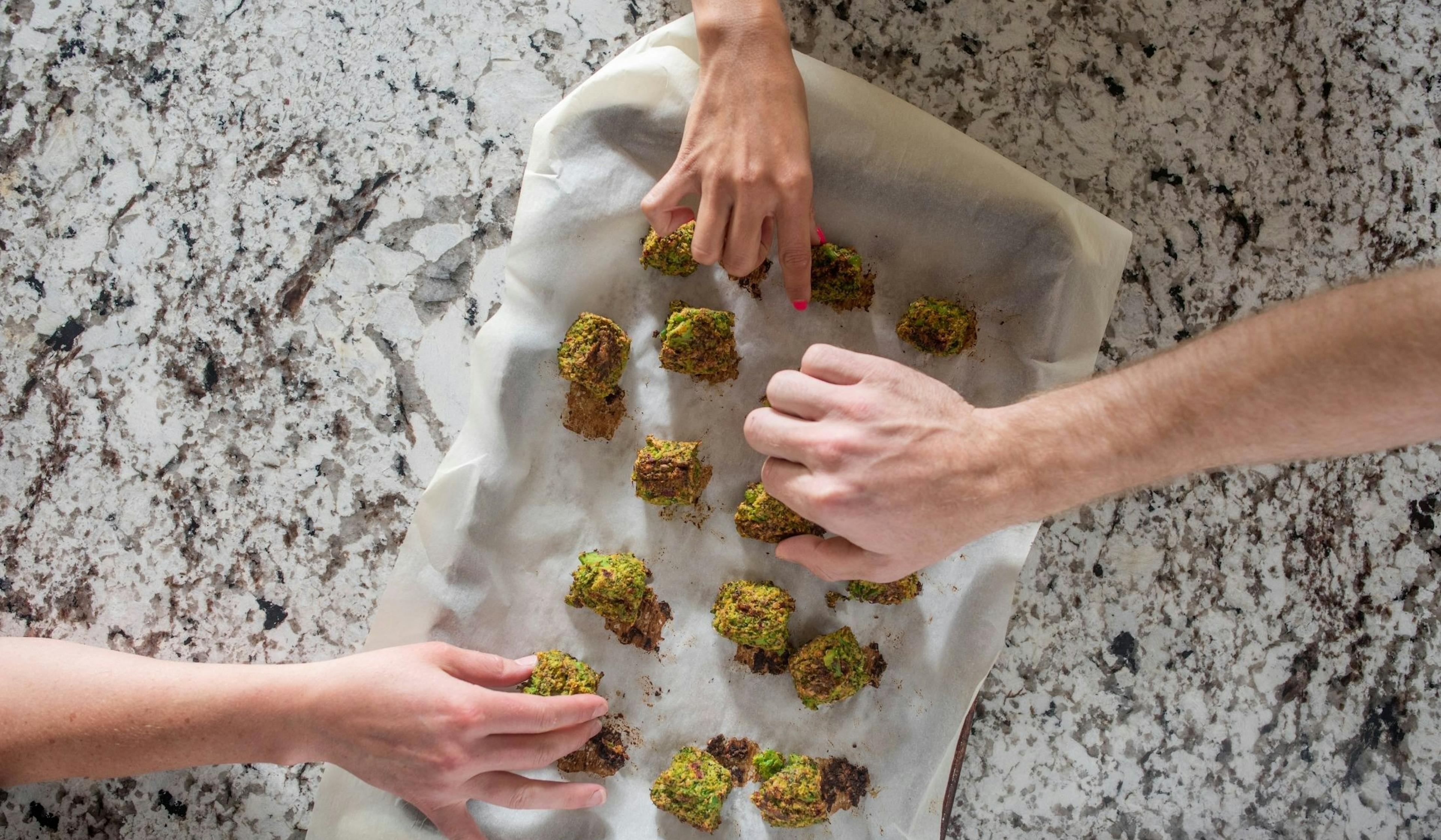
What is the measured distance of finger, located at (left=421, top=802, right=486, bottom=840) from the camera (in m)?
1.72

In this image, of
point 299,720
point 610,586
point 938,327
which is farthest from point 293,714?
point 938,327

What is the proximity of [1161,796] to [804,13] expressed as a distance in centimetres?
191

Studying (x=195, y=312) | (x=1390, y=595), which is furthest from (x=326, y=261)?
(x=1390, y=595)

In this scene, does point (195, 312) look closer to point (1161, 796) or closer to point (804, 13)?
point (804, 13)

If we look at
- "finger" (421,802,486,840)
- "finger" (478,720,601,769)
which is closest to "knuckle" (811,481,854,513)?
"finger" (478,720,601,769)

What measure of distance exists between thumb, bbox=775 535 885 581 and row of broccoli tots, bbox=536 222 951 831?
0.07 m

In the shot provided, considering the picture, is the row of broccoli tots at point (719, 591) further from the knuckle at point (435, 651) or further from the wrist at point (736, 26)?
the wrist at point (736, 26)

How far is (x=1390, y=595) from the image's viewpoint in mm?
1922

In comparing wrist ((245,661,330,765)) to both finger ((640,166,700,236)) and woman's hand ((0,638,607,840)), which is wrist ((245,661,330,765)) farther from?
finger ((640,166,700,236))

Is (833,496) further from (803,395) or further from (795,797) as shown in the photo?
(795,797)

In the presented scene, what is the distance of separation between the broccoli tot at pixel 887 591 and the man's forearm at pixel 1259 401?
39cm

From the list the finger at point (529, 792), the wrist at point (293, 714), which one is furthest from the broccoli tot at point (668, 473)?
the wrist at point (293, 714)

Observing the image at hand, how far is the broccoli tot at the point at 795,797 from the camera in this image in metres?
1.78

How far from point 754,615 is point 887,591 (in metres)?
0.28
